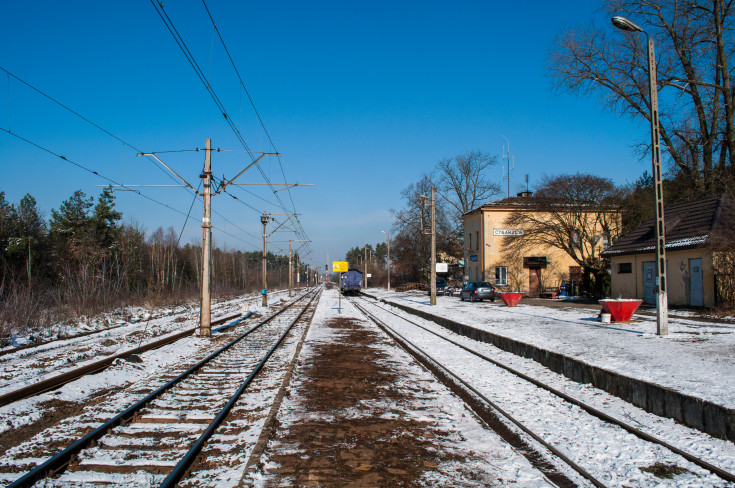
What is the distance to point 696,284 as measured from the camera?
22406 millimetres

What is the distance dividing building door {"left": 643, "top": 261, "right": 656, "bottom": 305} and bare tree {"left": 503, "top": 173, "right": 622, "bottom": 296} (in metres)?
9.22

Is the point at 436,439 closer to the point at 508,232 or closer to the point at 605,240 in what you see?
the point at 605,240

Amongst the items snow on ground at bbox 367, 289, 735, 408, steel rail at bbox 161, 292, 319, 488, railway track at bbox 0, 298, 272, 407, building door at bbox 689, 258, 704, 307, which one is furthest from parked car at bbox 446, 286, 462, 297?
steel rail at bbox 161, 292, 319, 488

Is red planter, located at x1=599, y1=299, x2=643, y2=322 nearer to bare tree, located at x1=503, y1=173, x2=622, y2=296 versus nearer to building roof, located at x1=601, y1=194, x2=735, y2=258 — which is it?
building roof, located at x1=601, y1=194, x2=735, y2=258

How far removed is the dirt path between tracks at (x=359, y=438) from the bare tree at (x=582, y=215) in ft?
102

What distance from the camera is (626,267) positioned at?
28922 millimetres

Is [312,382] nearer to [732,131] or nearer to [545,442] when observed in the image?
[545,442]

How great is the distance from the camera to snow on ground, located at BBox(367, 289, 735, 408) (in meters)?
8.26

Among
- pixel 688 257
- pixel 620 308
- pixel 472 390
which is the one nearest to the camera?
pixel 472 390

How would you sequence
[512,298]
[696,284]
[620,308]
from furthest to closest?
[512,298], [696,284], [620,308]

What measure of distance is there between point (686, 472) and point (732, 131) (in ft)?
93.8

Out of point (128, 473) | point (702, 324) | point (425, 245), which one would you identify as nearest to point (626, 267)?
point (702, 324)

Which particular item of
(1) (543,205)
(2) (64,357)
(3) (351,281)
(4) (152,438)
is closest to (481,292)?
(1) (543,205)

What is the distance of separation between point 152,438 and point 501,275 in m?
43.8
